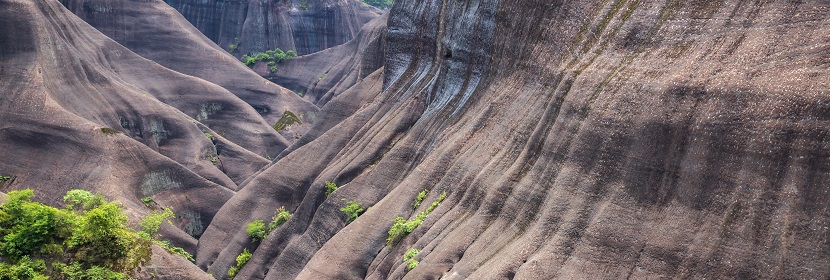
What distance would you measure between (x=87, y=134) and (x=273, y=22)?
6511cm

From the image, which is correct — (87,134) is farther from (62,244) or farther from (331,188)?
(62,244)

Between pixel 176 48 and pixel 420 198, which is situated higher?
pixel 420 198

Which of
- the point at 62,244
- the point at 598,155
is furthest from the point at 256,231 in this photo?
the point at 598,155

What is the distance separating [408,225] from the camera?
31734mm

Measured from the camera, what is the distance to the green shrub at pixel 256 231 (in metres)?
42.3

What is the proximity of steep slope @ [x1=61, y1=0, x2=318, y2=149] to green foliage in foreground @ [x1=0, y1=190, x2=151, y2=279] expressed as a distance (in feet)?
187

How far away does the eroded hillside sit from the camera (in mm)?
20297

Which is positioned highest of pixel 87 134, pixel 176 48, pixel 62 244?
pixel 62 244

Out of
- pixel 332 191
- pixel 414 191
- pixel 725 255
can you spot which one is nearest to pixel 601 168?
pixel 725 255

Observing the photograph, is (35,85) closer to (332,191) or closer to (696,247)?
(332,191)

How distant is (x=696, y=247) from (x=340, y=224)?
19.8 m

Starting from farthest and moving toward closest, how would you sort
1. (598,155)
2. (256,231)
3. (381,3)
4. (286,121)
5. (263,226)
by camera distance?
(381,3) < (286,121) < (263,226) < (256,231) < (598,155)

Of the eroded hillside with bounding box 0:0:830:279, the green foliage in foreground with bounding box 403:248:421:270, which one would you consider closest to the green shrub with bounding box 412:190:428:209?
the eroded hillside with bounding box 0:0:830:279

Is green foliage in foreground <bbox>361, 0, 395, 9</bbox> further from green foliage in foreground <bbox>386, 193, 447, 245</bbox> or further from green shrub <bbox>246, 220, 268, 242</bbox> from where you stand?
green foliage in foreground <bbox>386, 193, 447, 245</bbox>
